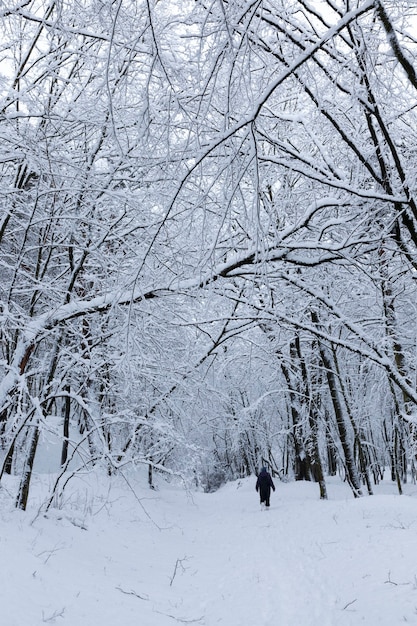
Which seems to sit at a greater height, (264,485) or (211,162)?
(211,162)

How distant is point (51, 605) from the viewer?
14.6 feet

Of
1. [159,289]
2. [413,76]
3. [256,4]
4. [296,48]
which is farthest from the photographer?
[159,289]

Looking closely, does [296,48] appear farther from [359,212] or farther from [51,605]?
[51,605]

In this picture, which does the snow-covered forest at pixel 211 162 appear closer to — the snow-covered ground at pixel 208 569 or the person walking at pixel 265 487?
the snow-covered ground at pixel 208 569

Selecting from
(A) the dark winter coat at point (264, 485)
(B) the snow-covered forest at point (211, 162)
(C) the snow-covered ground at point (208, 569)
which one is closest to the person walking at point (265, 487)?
(A) the dark winter coat at point (264, 485)

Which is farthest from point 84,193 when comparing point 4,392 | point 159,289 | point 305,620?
point 305,620

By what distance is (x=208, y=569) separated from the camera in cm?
783

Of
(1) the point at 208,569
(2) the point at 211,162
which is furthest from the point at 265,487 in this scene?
(2) the point at 211,162

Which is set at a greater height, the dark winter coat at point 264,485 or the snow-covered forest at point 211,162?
the snow-covered forest at point 211,162

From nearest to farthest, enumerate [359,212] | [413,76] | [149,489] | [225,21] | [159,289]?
[225,21]
[413,76]
[359,212]
[159,289]
[149,489]

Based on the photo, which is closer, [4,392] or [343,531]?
[4,392]

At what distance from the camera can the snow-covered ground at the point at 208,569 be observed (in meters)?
4.80

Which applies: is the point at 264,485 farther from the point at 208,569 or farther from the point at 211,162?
the point at 211,162

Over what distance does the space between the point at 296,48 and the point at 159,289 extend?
3235 mm
